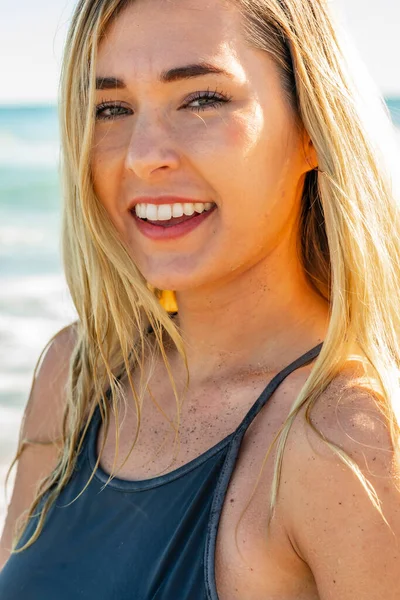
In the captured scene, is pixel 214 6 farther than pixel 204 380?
No

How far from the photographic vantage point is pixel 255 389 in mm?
2125

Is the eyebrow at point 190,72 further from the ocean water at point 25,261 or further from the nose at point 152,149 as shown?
the ocean water at point 25,261

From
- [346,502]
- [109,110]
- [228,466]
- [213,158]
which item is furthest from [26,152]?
[346,502]

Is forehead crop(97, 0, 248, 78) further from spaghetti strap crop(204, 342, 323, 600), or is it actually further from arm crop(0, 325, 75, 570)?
arm crop(0, 325, 75, 570)

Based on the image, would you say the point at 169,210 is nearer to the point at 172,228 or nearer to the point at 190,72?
the point at 172,228

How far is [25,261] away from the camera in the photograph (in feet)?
31.0

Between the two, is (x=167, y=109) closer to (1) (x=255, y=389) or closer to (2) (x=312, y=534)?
(1) (x=255, y=389)

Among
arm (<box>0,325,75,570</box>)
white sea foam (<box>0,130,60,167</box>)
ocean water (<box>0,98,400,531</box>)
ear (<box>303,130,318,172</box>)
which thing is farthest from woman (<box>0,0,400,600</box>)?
white sea foam (<box>0,130,60,167</box>)

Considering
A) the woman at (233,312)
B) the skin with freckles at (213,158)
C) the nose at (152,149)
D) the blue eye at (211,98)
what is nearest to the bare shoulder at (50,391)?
the woman at (233,312)

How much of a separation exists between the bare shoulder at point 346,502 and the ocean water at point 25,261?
5.15 feet

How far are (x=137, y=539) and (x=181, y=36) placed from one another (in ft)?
3.49

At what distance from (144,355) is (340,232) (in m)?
0.75

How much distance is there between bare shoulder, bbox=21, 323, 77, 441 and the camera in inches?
103

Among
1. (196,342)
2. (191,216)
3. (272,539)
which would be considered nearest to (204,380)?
(196,342)
